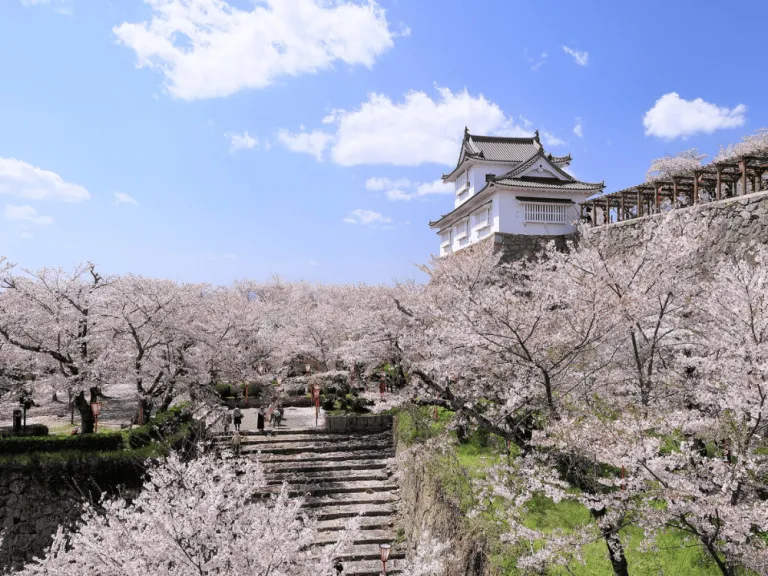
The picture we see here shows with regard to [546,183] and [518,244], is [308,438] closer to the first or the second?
[518,244]

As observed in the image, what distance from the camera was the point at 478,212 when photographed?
27.6m

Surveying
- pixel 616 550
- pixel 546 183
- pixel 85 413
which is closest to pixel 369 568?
pixel 616 550

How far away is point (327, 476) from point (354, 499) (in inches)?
65.2

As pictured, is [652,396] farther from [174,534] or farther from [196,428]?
[196,428]

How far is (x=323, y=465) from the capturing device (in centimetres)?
1745

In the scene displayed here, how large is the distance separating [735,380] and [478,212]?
71.1ft

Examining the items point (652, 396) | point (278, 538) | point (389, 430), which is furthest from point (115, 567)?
point (389, 430)

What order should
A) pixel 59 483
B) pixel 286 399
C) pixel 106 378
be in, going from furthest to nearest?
1. pixel 286 399
2. pixel 106 378
3. pixel 59 483

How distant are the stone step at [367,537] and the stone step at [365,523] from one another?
18 cm

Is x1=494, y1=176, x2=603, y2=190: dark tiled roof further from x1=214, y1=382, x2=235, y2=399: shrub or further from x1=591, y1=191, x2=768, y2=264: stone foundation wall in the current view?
x1=214, y1=382, x2=235, y2=399: shrub

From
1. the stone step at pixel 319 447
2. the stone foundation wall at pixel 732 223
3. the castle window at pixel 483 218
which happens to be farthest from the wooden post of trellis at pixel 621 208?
the stone step at pixel 319 447

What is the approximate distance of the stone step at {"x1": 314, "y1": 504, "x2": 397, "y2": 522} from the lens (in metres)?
14.7

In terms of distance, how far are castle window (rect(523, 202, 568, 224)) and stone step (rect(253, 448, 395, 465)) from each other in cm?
1419

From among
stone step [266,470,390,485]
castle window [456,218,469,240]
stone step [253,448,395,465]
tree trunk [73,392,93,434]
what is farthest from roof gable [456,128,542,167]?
tree trunk [73,392,93,434]
